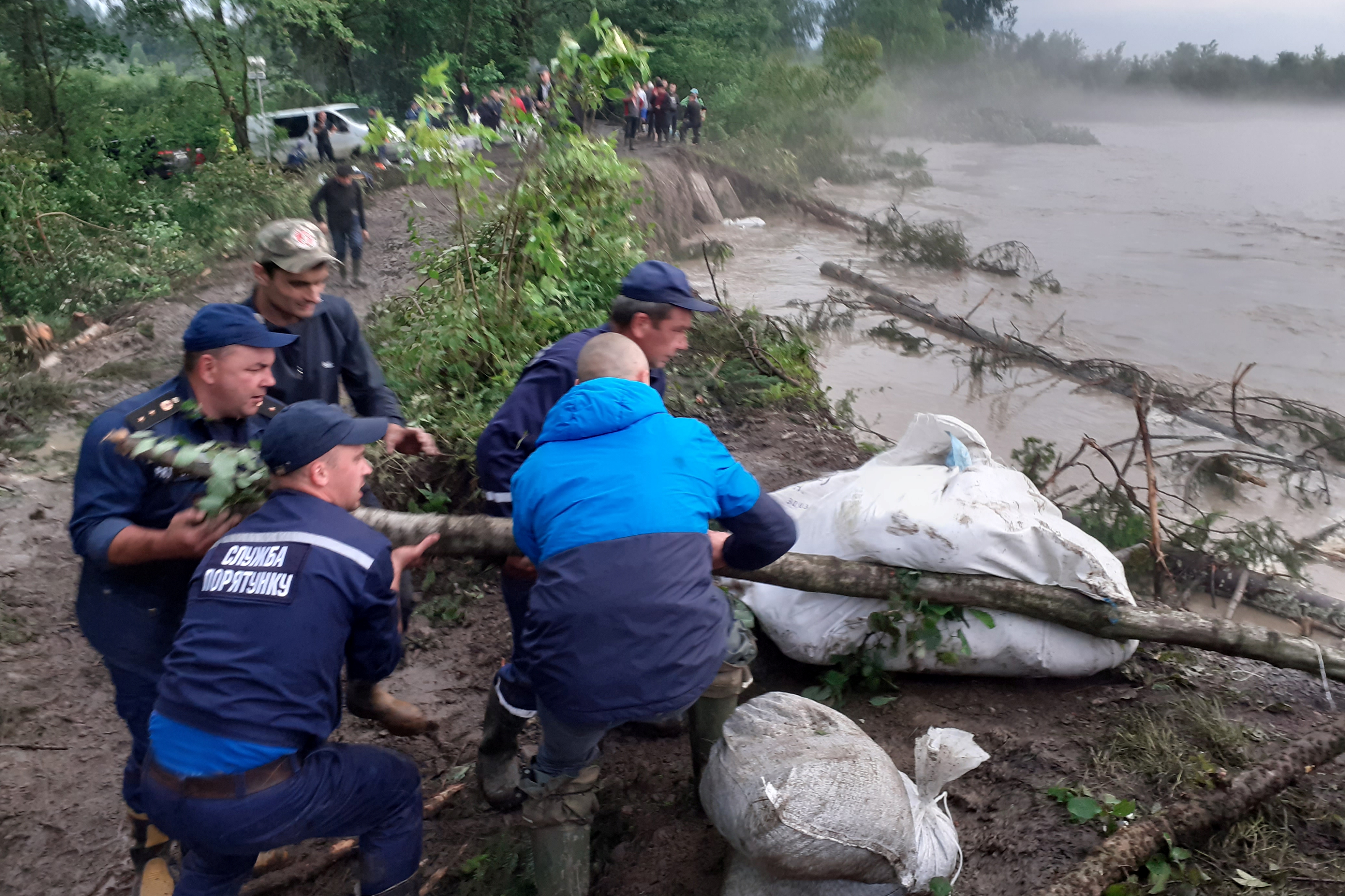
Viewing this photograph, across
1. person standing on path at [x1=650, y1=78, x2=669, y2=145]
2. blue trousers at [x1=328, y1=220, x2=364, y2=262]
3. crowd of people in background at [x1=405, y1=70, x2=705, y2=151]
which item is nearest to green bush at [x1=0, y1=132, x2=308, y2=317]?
blue trousers at [x1=328, y1=220, x2=364, y2=262]

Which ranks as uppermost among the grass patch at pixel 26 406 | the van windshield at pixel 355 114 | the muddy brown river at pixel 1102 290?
the van windshield at pixel 355 114

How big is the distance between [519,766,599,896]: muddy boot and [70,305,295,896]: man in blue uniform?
101cm

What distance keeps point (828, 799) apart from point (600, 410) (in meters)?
1.06

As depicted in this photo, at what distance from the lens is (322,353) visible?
275 centimetres

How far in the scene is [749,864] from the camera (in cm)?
212

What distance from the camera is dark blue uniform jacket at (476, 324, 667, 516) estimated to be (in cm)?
248

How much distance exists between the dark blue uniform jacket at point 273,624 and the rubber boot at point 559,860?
67cm

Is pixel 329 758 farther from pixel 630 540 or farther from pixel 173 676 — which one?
pixel 630 540

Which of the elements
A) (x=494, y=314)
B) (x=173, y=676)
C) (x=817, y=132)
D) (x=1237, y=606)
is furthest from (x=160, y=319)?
(x=817, y=132)

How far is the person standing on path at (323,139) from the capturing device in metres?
13.7

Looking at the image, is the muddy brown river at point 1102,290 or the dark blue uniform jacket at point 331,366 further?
the muddy brown river at point 1102,290

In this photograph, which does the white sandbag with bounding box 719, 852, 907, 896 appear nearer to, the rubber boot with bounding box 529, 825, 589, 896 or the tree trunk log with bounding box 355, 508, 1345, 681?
the rubber boot with bounding box 529, 825, 589, 896

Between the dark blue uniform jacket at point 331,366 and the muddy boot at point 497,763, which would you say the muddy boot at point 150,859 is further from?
the dark blue uniform jacket at point 331,366

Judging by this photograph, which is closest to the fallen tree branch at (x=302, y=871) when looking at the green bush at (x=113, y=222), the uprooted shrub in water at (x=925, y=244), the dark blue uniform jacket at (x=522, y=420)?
the dark blue uniform jacket at (x=522, y=420)
